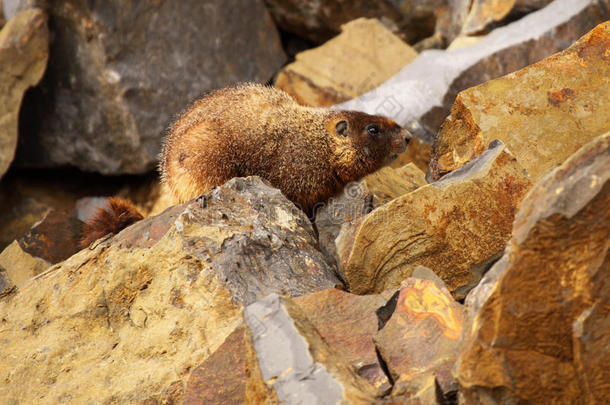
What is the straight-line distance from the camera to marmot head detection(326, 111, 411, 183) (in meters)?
5.37

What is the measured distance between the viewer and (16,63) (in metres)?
6.99

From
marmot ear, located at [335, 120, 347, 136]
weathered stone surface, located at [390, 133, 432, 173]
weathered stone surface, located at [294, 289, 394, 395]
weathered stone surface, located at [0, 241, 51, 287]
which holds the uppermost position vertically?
marmot ear, located at [335, 120, 347, 136]

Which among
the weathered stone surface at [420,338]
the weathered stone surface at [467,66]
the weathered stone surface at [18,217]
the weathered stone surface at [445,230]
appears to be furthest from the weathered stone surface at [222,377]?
the weathered stone surface at [18,217]

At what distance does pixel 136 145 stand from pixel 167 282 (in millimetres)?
4270

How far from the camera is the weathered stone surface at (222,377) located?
295 centimetres

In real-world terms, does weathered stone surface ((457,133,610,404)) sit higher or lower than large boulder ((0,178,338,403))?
higher

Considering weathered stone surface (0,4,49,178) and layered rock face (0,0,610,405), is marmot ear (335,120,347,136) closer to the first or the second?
layered rock face (0,0,610,405)

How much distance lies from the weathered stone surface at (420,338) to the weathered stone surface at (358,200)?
173cm

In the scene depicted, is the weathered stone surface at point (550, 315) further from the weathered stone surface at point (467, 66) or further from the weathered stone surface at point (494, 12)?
the weathered stone surface at point (494, 12)

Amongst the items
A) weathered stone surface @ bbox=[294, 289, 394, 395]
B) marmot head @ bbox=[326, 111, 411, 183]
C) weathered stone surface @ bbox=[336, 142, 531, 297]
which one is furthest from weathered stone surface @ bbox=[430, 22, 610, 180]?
weathered stone surface @ bbox=[294, 289, 394, 395]

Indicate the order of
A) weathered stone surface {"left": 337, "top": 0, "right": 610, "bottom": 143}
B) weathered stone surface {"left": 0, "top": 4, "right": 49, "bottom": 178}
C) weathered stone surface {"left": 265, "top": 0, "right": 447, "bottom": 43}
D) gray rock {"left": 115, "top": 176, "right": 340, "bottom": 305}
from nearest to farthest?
gray rock {"left": 115, "top": 176, "right": 340, "bottom": 305}, weathered stone surface {"left": 337, "top": 0, "right": 610, "bottom": 143}, weathered stone surface {"left": 0, "top": 4, "right": 49, "bottom": 178}, weathered stone surface {"left": 265, "top": 0, "right": 447, "bottom": 43}

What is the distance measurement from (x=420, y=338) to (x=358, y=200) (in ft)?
7.82

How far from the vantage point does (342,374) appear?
→ 250 centimetres

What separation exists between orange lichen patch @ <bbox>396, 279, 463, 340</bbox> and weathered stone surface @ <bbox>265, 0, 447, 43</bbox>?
628 centimetres
